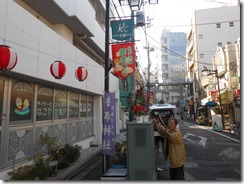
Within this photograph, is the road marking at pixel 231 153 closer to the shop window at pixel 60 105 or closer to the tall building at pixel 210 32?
the shop window at pixel 60 105

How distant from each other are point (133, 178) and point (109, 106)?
8.31 feet

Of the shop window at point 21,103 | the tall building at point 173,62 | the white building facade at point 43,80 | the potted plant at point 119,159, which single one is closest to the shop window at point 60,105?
the white building facade at point 43,80

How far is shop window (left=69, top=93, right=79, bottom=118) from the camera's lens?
11.4m

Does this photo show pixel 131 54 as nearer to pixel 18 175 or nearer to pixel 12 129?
pixel 12 129

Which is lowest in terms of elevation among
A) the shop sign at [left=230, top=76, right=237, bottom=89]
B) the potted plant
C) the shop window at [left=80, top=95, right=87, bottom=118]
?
the potted plant

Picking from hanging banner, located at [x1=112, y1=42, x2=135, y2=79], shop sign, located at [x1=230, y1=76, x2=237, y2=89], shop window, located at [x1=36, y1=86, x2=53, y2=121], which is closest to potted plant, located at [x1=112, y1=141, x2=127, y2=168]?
hanging banner, located at [x1=112, y1=42, x2=135, y2=79]

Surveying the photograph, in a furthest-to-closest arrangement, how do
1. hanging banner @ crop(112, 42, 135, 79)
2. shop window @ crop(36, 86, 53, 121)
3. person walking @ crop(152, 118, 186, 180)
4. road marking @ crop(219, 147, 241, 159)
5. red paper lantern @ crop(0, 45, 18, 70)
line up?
road marking @ crop(219, 147, 241, 159), hanging banner @ crop(112, 42, 135, 79), shop window @ crop(36, 86, 53, 121), person walking @ crop(152, 118, 186, 180), red paper lantern @ crop(0, 45, 18, 70)

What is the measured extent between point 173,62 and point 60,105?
74.1 m

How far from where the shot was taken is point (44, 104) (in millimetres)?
8758

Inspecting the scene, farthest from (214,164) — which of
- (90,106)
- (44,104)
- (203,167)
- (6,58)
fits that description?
(90,106)

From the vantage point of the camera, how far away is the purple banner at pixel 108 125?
23.5 ft

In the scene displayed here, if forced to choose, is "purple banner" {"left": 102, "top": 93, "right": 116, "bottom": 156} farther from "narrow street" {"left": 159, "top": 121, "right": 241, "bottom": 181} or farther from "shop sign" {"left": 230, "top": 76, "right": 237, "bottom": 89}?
"shop sign" {"left": 230, "top": 76, "right": 237, "bottom": 89}

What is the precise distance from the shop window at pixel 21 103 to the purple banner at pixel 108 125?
265 centimetres

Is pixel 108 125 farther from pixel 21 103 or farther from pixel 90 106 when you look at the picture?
pixel 90 106
